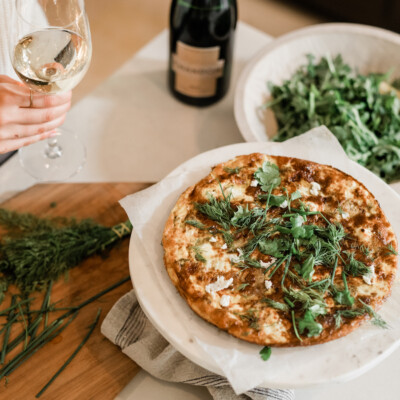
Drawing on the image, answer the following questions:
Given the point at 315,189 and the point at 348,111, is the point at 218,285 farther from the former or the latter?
the point at 348,111

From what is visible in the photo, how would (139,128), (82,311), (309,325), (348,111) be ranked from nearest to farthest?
(309,325) < (82,311) < (348,111) < (139,128)

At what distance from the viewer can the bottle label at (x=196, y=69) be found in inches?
63.3

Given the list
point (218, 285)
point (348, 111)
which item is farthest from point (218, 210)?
point (348, 111)

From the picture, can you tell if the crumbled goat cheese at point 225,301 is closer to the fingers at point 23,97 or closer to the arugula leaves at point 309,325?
the arugula leaves at point 309,325

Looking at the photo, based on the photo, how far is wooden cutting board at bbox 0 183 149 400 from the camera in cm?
121

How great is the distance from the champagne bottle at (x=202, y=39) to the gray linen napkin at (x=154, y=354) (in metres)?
0.78

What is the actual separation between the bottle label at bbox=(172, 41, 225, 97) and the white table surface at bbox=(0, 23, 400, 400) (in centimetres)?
9

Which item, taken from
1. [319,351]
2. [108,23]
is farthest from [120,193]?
[108,23]

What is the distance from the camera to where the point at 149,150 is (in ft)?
5.65

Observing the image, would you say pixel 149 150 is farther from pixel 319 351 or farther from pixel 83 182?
pixel 319 351

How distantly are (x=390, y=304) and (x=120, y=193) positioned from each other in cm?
83

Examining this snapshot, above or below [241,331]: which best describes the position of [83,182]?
below

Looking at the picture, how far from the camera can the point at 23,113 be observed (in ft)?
4.38

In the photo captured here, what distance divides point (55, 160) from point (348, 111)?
0.96 metres
